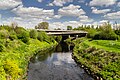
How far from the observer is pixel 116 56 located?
61625mm

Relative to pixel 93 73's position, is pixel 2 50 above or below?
above

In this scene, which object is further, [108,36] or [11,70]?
[108,36]

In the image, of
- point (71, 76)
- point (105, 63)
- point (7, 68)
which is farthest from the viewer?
point (105, 63)

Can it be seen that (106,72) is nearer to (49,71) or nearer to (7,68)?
(49,71)

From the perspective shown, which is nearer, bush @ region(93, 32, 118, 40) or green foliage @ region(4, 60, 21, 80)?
green foliage @ region(4, 60, 21, 80)

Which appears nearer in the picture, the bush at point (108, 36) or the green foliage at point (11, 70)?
the green foliage at point (11, 70)

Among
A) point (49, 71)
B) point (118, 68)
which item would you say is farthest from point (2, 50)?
point (118, 68)

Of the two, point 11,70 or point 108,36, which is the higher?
point 108,36

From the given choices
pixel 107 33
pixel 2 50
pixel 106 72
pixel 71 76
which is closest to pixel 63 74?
pixel 71 76

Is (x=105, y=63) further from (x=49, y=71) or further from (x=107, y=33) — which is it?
(x=107, y=33)

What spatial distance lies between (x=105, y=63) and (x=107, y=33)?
7406cm

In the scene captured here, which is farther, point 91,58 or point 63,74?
point 91,58

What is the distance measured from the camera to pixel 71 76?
54.3 m

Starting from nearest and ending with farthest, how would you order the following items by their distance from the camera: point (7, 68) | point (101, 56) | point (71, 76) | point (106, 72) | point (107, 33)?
point (7, 68), point (106, 72), point (71, 76), point (101, 56), point (107, 33)
